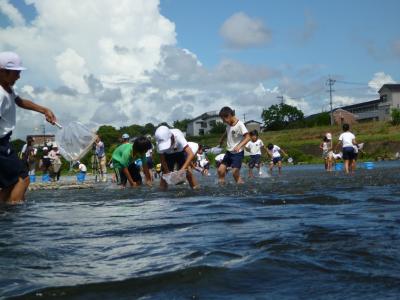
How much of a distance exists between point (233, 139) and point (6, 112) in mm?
6115

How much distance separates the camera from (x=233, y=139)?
37.2ft

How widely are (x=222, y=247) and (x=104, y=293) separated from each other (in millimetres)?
1092

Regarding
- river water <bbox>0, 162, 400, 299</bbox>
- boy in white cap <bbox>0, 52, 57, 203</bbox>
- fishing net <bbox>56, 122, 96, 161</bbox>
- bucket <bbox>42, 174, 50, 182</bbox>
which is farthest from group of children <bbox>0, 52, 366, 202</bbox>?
bucket <bbox>42, 174, 50, 182</bbox>

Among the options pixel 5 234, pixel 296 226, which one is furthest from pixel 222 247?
pixel 5 234

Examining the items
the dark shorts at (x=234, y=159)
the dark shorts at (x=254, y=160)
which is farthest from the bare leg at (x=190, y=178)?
the dark shorts at (x=254, y=160)

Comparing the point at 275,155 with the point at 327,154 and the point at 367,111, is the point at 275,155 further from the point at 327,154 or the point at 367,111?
the point at 367,111

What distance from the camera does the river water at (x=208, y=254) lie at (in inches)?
93.7

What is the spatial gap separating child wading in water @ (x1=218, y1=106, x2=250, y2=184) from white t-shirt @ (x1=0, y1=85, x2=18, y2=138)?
18.7ft

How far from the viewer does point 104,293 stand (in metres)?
2.35

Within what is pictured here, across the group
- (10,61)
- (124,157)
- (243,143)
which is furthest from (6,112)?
(243,143)

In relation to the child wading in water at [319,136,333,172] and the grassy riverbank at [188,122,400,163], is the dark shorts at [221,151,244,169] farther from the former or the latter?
the grassy riverbank at [188,122,400,163]

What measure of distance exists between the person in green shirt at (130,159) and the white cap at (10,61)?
435cm

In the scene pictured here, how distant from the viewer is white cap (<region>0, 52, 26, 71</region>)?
18.8ft

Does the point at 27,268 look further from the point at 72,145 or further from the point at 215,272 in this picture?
the point at 72,145
